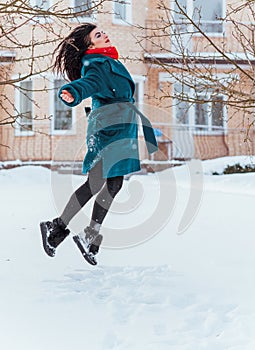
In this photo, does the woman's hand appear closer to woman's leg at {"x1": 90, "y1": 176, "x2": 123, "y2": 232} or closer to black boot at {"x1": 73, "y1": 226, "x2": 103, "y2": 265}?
woman's leg at {"x1": 90, "y1": 176, "x2": 123, "y2": 232}

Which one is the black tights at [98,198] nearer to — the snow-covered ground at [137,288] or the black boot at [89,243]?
the black boot at [89,243]

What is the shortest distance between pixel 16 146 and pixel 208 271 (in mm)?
12915

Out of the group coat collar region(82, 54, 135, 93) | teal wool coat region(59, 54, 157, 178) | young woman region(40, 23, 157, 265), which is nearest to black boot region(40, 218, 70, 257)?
young woman region(40, 23, 157, 265)

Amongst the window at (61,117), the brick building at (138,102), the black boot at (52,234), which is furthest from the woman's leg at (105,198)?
the window at (61,117)

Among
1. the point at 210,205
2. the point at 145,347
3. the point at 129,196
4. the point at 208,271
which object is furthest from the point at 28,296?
the point at 129,196

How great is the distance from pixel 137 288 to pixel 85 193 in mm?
774

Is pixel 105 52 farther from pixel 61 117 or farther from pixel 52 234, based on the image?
pixel 61 117

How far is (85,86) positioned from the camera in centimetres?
335

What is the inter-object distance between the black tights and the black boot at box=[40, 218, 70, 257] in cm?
4

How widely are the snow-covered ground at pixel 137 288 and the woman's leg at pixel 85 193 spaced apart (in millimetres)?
372

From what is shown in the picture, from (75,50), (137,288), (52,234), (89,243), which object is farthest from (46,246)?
(75,50)

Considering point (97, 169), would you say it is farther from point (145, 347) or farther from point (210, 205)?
point (210, 205)

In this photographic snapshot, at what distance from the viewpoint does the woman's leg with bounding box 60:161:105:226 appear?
11.9ft

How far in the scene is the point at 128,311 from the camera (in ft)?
8.98
